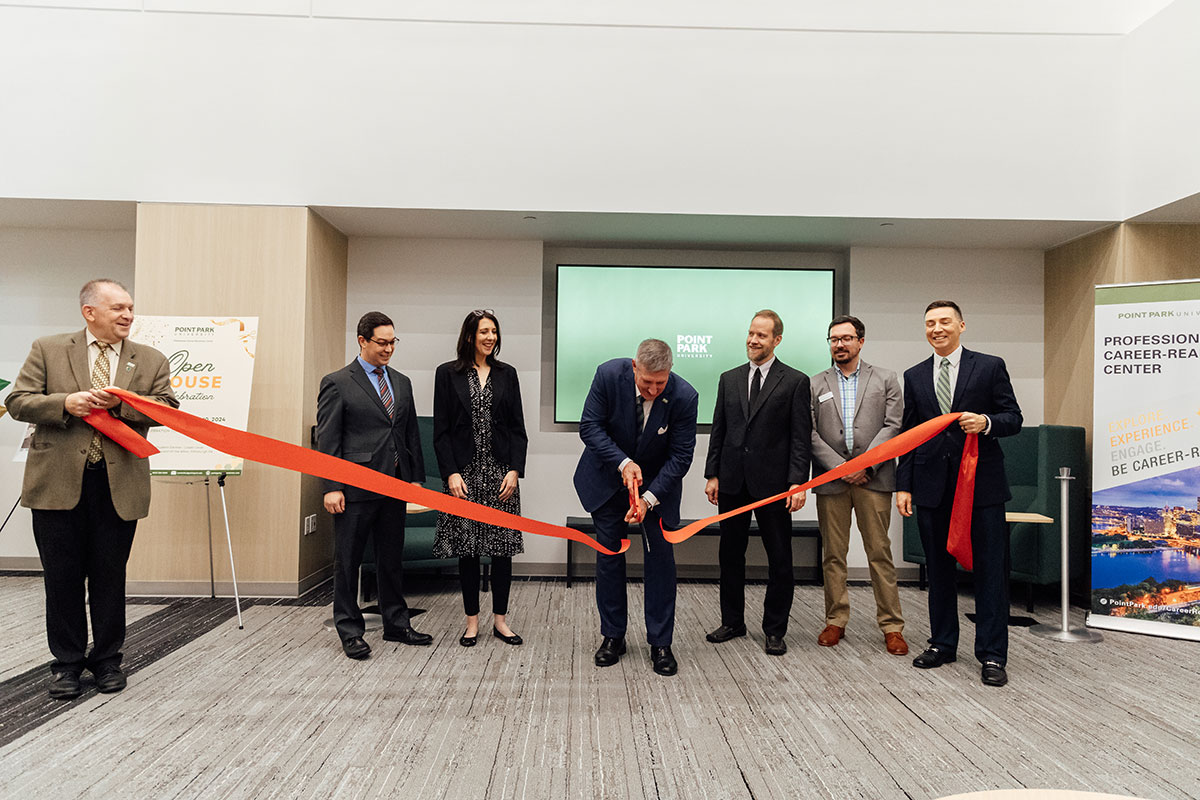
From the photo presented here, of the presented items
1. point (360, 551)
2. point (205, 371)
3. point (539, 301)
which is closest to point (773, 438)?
point (360, 551)

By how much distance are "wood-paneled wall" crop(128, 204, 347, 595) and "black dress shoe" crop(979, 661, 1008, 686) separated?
3.84 m

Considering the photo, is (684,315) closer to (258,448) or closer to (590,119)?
(590,119)

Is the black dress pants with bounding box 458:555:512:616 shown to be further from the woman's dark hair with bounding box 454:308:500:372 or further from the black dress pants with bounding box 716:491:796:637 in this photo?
the black dress pants with bounding box 716:491:796:637

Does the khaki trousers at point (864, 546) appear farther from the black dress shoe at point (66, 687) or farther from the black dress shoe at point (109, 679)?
the black dress shoe at point (66, 687)

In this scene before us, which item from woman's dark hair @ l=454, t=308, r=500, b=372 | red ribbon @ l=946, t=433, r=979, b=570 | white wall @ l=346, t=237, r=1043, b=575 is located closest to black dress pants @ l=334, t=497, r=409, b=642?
woman's dark hair @ l=454, t=308, r=500, b=372

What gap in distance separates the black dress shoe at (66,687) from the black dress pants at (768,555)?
112 inches

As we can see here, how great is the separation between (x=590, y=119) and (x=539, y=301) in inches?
54.2

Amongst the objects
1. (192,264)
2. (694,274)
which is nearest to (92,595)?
(192,264)

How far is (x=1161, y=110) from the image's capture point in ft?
13.6

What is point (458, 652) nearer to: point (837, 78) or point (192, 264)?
point (192, 264)

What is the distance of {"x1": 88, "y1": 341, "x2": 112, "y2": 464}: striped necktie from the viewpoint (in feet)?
9.07

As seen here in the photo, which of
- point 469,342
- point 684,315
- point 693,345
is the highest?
point 684,315

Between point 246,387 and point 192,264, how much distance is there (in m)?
0.99

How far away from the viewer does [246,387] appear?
4.14 metres
